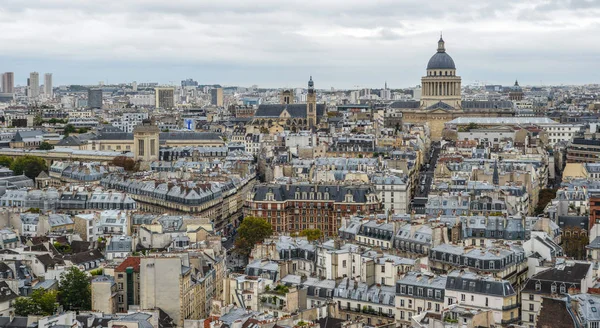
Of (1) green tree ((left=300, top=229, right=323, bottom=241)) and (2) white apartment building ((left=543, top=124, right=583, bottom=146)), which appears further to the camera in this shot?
(2) white apartment building ((left=543, top=124, right=583, bottom=146))

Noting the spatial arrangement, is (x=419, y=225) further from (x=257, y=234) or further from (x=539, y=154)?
(x=539, y=154)

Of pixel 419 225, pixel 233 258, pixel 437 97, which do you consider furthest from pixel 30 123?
pixel 419 225

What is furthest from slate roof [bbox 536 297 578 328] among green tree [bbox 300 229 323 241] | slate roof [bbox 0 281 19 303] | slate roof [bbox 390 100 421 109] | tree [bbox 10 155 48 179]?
slate roof [bbox 390 100 421 109]

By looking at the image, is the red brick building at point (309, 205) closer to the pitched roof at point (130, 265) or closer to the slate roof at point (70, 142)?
the pitched roof at point (130, 265)

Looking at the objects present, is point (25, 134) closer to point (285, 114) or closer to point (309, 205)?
point (285, 114)

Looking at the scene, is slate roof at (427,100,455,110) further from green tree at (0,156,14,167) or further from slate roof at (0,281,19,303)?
slate roof at (0,281,19,303)

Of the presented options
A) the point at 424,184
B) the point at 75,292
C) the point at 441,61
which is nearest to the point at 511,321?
the point at 75,292

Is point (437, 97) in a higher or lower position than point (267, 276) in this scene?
higher

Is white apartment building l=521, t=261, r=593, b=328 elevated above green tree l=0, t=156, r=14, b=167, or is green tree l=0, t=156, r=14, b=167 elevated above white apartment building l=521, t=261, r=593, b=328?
green tree l=0, t=156, r=14, b=167
